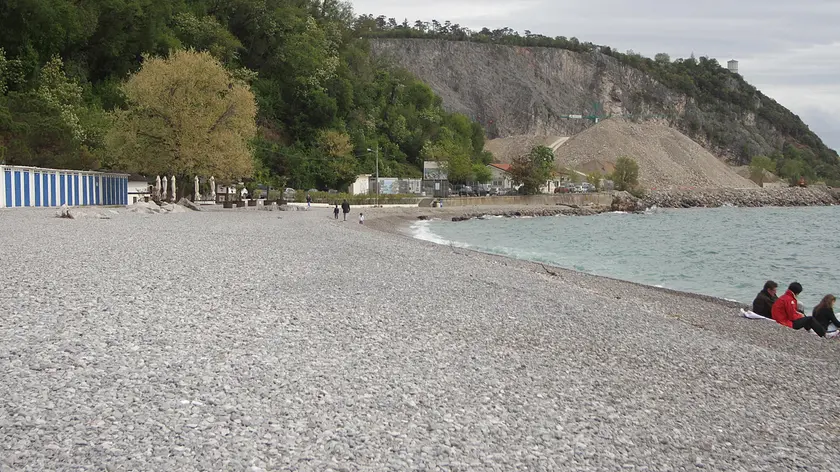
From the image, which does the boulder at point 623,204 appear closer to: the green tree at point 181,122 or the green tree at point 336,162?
the green tree at point 336,162

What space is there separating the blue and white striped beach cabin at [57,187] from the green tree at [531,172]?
56.0 meters

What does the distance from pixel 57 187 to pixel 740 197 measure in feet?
391

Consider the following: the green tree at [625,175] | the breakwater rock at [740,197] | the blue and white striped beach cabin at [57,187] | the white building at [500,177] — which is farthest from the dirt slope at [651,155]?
the blue and white striped beach cabin at [57,187]

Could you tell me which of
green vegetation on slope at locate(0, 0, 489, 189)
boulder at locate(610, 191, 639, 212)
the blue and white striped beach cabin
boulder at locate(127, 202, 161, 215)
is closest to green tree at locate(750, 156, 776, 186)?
green vegetation on slope at locate(0, 0, 489, 189)

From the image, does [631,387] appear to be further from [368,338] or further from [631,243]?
[631,243]

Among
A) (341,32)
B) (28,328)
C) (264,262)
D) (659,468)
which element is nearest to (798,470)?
(659,468)

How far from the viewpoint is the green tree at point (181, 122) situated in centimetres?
4531

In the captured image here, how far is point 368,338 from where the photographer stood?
9344 mm

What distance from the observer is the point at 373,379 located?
7.51 meters

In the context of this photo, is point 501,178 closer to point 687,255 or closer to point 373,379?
point 687,255

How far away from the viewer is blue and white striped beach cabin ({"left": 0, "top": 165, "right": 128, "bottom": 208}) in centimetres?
3641

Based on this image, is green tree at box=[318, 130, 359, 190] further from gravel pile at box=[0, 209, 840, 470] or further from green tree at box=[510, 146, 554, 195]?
gravel pile at box=[0, 209, 840, 470]

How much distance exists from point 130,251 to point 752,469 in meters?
14.3

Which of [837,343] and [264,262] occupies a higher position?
[264,262]
